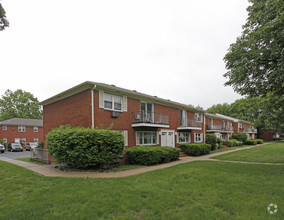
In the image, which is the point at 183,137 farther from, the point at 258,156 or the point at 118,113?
the point at 118,113

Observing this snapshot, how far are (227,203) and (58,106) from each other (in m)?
14.4

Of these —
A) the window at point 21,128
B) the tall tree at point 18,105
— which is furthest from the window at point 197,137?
the tall tree at point 18,105

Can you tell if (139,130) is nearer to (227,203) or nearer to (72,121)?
(72,121)

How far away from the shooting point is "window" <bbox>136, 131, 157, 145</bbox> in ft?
49.1

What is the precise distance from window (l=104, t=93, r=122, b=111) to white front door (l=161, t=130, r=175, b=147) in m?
5.74

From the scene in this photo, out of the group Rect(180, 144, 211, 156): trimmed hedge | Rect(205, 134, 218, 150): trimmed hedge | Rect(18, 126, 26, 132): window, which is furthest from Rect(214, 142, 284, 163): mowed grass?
Rect(18, 126, 26, 132): window

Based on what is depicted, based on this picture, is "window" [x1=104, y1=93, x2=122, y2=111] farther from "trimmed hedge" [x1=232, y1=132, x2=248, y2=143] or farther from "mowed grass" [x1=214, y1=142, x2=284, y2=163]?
"trimmed hedge" [x1=232, y1=132, x2=248, y2=143]

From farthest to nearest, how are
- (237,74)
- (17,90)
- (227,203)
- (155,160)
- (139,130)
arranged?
(17,90)
(139,130)
(155,160)
(237,74)
(227,203)

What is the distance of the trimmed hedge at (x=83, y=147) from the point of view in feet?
31.0

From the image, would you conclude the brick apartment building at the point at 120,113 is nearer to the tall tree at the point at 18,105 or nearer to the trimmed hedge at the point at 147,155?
the trimmed hedge at the point at 147,155

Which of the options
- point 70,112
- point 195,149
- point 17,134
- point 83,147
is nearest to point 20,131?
point 17,134

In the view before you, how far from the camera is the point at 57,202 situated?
16.3 feet

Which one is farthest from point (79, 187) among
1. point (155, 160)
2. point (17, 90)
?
point (17, 90)

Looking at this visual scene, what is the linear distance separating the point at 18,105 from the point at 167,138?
4724 centimetres
